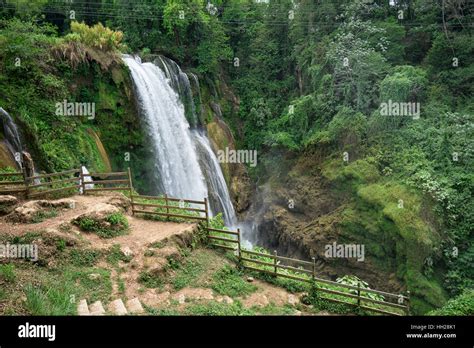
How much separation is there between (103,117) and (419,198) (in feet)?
49.7

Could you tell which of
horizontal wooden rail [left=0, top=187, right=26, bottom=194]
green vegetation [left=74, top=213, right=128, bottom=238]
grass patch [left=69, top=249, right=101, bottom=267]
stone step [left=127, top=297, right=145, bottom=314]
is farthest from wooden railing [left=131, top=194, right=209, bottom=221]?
stone step [left=127, top=297, right=145, bottom=314]

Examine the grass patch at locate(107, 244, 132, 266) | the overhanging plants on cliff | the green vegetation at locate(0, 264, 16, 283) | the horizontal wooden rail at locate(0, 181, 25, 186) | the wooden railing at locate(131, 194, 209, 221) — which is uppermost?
the overhanging plants on cliff

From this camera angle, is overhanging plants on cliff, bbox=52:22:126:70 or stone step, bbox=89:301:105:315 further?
overhanging plants on cliff, bbox=52:22:126:70

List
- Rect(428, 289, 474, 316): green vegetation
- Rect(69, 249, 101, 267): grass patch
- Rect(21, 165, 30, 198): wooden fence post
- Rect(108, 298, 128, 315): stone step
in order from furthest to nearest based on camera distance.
Answer: 1. Rect(21, 165, 30, 198): wooden fence post
2. Rect(69, 249, 101, 267): grass patch
3. Rect(428, 289, 474, 316): green vegetation
4. Rect(108, 298, 128, 315): stone step

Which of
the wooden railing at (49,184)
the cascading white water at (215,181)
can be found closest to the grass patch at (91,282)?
the wooden railing at (49,184)

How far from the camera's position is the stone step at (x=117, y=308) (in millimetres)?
7849

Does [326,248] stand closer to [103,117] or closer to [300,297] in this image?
[300,297]

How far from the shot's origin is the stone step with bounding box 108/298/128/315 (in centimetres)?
785

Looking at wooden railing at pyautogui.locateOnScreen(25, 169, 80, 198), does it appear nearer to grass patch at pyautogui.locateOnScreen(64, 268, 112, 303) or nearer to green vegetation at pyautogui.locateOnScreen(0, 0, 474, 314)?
green vegetation at pyautogui.locateOnScreen(0, 0, 474, 314)

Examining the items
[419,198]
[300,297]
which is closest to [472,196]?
[419,198]

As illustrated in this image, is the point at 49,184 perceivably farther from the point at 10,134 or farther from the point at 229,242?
the point at 229,242

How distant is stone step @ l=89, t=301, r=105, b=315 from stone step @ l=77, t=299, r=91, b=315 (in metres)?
0.12

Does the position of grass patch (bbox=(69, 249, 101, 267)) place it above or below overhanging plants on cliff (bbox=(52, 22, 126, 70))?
below

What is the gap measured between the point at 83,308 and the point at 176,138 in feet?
44.4
